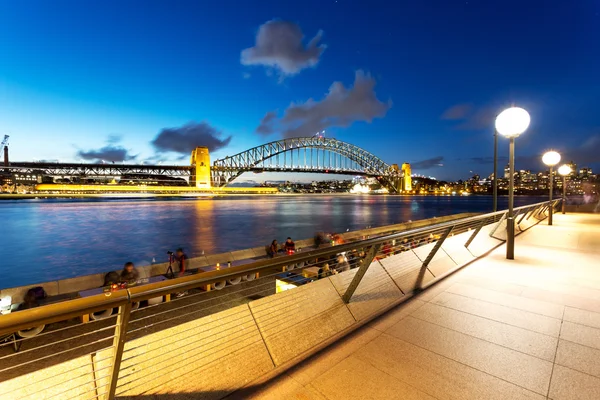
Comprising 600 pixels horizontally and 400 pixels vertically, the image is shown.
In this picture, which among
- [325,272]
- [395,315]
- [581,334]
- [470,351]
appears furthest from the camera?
[395,315]

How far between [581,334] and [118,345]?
14.0 feet

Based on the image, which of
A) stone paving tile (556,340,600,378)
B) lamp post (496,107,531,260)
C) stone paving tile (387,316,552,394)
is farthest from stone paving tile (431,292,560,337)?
lamp post (496,107,531,260)

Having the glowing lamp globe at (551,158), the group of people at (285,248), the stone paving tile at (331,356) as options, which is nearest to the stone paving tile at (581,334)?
the stone paving tile at (331,356)

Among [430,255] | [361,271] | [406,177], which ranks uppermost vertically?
[406,177]

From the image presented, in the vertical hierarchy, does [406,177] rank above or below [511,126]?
above

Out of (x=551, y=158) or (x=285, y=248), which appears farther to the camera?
(x=285, y=248)

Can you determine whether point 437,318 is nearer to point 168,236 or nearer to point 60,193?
point 168,236

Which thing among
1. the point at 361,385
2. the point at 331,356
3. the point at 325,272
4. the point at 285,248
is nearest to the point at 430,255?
the point at 325,272

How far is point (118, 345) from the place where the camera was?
1916mm

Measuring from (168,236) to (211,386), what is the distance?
31.5 meters

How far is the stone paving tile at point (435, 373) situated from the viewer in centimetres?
237

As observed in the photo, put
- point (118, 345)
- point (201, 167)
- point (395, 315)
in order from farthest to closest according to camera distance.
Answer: point (201, 167) → point (395, 315) → point (118, 345)

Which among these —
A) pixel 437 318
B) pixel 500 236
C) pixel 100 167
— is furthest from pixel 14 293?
pixel 100 167

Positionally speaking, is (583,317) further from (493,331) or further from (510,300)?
(493,331)
